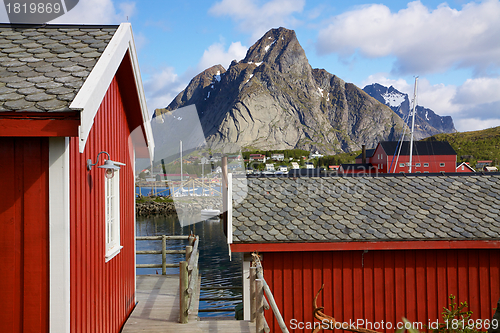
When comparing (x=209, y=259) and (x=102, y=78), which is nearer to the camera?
(x=102, y=78)

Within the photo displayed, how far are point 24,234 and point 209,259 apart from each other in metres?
A: 22.0

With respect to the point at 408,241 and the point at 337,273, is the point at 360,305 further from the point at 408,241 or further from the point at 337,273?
the point at 408,241

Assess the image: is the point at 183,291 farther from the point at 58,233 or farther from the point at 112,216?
the point at 58,233

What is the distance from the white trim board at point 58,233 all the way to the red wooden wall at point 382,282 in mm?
3398

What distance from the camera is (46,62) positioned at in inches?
145

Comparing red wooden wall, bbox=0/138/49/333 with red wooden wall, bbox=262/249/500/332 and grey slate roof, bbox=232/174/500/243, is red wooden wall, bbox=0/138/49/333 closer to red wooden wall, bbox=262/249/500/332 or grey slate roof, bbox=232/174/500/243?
grey slate roof, bbox=232/174/500/243

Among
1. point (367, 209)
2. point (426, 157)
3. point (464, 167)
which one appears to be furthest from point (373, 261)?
point (464, 167)

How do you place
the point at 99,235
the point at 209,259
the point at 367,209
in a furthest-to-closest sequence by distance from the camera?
the point at 209,259 → the point at 367,209 → the point at 99,235

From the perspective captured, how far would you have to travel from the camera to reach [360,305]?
6.00 metres

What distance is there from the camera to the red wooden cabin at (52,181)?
115 inches

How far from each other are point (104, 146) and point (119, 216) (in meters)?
→ 1.48

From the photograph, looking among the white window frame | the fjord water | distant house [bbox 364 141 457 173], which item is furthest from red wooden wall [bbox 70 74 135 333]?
distant house [bbox 364 141 457 173]

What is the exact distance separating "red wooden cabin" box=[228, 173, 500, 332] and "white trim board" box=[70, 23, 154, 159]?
10.3ft

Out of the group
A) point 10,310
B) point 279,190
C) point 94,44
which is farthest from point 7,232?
point 279,190
